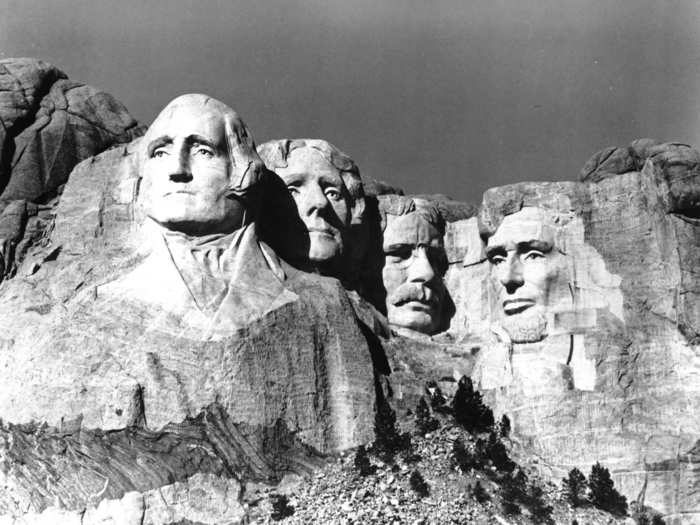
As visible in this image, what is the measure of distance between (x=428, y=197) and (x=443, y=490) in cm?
763

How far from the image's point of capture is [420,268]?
101 feet

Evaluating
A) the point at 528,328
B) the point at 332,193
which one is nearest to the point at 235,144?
the point at 332,193

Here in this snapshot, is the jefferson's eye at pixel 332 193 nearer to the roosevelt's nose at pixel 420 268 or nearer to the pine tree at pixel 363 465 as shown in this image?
the roosevelt's nose at pixel 420 268

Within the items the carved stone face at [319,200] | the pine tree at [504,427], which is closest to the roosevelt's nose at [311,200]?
the carved stone face at [319,200]

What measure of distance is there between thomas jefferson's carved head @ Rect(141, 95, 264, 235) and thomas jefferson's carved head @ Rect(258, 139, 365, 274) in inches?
59.6

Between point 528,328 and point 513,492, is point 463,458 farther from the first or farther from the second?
point 528,328

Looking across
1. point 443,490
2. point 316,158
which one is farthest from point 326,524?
point 316,158

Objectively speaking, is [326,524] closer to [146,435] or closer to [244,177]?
[146,435]

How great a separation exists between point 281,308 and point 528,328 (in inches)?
169

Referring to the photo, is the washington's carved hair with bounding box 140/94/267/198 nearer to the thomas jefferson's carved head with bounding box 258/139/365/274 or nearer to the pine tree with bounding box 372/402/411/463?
the thomas jefferson's carved head with bounding box 258/139/365/274

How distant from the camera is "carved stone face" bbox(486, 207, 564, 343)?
29.4 metres

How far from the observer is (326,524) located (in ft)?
83.3

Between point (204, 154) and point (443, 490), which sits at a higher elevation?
point (204, 154)

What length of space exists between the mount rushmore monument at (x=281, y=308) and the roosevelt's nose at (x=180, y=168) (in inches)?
1.1
